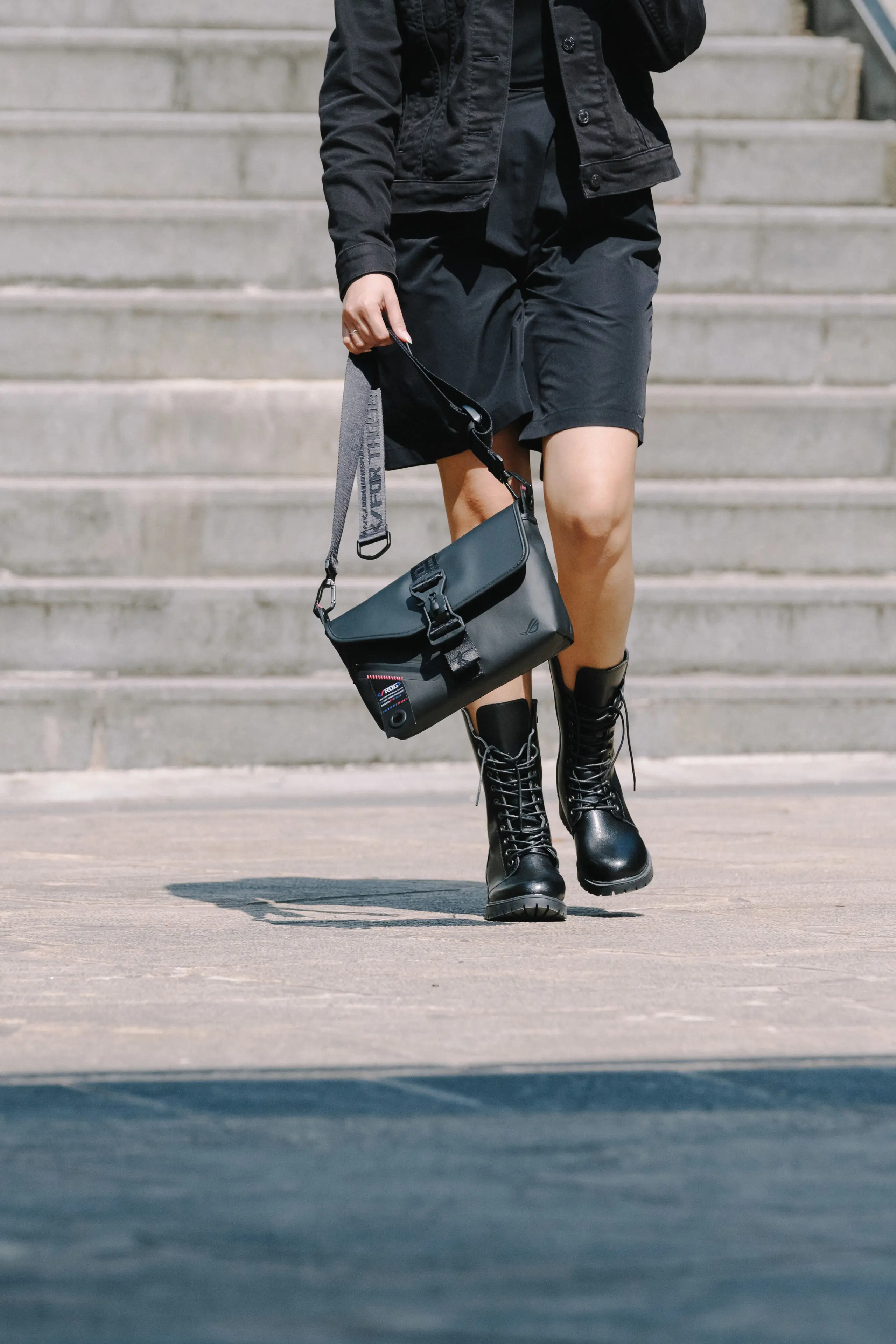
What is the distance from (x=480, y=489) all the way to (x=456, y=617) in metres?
0.30

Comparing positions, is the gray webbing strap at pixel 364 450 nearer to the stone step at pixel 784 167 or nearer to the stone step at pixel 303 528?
the stone step at pixel 303 528

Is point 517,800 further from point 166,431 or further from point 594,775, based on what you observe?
point 166,431

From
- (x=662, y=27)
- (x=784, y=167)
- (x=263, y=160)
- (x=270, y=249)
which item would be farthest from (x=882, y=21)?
(x=662, y=27)

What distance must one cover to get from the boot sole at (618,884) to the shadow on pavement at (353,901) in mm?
39

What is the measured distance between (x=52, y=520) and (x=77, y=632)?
14.2 inches

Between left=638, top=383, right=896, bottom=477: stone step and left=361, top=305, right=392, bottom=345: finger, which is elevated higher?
left=361, top=305, right=392, bottom=345: finger

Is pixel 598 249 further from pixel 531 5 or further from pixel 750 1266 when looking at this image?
pixel 750 1266

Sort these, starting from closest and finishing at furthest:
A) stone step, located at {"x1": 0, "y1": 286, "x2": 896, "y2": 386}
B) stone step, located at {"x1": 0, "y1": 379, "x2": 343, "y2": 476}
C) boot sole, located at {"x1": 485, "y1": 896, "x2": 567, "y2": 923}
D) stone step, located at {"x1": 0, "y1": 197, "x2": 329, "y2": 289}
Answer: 1. boot sole, located at {"x1": 485, "y1": 896, "x2": 567, "y2": 923}
2. stone step, located at {"x1": 0, "y1": 379, "x2": 343, "y2": 476}
3. stone step, located at {"x1": 0, "y1": 286, "x2": 896, "y2": 386}
4. stone step, located at {"x1": 0, "y1": 197, "x2": 329, "y2": 289}

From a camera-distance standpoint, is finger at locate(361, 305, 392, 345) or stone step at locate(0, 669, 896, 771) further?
stone step at locate(0, 669, 896, 771)

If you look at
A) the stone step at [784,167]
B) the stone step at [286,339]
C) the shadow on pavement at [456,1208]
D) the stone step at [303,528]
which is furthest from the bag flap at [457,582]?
the stone step at [784,167]

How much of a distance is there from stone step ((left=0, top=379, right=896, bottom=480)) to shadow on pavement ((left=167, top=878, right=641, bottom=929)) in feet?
7.83

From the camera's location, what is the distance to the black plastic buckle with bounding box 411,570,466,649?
2.77 meters

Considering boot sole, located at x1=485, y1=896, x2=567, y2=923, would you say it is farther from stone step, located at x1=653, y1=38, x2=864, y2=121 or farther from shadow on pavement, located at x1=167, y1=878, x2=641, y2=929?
stone step, located at x1=653, y1=38, x2=864, y2=121

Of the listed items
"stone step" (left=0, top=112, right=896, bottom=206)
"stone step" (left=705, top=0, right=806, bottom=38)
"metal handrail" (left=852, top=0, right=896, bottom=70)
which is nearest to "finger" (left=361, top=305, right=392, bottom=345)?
"stone step" (left=0, top=112, right=896, bottom=206)
